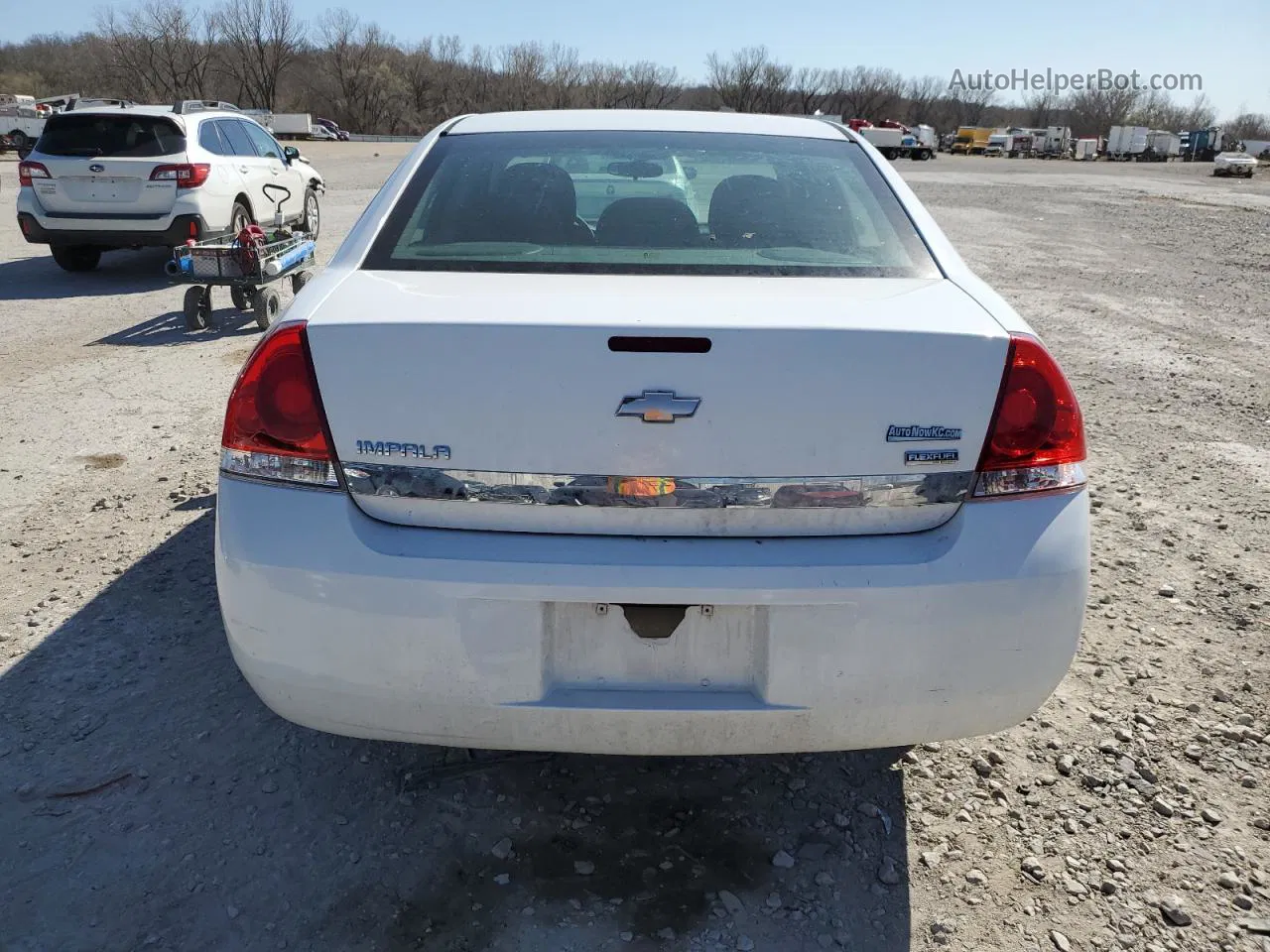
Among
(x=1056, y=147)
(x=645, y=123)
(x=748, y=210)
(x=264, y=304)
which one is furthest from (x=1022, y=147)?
(x=748, y=210)

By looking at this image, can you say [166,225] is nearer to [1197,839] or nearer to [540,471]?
[540,471]

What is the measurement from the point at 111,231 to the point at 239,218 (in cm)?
130

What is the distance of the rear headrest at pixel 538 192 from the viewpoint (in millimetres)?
2760

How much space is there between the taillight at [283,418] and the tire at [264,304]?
6.24m

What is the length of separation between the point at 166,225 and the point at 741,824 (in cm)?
969

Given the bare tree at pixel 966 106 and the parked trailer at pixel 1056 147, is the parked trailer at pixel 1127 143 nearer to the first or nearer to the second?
the parked trailer at pixel 1056 147

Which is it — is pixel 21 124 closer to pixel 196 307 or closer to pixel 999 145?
pixel 196 307

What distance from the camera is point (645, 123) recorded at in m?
3.24

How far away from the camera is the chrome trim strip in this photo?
196cm

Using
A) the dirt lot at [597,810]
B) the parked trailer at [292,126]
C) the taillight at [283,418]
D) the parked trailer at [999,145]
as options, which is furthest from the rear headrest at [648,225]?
the parked trailer at [999,145]

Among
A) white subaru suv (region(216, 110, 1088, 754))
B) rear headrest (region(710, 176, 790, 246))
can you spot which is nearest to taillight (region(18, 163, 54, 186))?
rear headrest (region(710, 176, 790, 246))

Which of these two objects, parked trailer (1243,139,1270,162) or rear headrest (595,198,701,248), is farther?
parked trailer (1243,139,1270,162)

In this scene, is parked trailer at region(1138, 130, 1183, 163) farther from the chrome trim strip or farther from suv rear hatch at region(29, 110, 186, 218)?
the chrome trim strip

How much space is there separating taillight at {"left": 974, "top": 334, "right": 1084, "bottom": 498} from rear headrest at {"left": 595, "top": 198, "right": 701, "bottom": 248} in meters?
0.94
